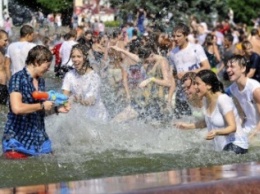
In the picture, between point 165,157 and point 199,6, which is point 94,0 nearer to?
point 199,6

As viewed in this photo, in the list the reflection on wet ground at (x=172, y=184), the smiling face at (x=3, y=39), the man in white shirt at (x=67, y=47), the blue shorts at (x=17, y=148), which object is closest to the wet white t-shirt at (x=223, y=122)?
the blue shorts at (x=17, y=148)

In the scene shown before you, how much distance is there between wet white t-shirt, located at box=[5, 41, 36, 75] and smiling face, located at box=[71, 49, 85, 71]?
12.0 ft

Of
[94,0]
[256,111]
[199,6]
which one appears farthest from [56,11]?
[256,111]

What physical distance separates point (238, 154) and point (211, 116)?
503mm

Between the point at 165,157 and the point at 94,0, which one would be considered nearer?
the point at 165,157

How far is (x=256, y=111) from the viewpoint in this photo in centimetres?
986

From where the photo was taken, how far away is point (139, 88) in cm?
1380

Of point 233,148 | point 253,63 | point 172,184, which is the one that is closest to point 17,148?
point 233,148

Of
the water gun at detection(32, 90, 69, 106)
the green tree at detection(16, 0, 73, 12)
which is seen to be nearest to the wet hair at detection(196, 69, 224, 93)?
the water gun at detection(32, 90, 69, 106)

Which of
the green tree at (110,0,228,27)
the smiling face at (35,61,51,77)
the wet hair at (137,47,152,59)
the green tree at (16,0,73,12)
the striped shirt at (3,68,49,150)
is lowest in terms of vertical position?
the striped shirt at (3,68,49,150)

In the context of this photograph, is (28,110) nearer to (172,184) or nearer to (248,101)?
(248,101)

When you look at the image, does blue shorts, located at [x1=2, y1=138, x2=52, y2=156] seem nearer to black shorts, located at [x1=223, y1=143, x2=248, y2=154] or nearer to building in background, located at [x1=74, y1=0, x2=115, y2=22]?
black shorts, located at [x1=223, y1=143, x2=248, y2=154]

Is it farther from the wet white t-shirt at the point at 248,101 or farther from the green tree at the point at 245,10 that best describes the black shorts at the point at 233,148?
the green tree at the point at 245,10

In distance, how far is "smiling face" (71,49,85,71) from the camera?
9.85 metres
